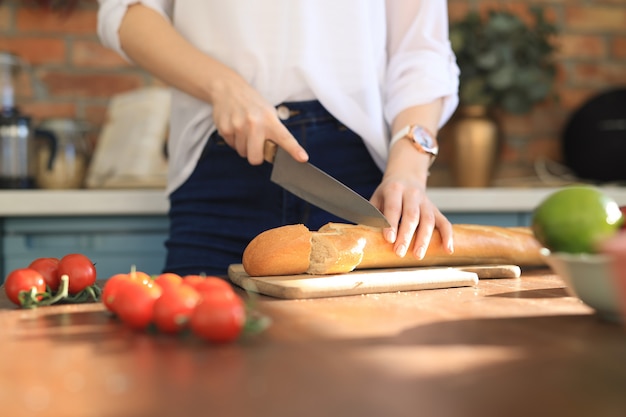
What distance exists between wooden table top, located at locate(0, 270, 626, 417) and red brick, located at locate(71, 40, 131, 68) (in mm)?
1753

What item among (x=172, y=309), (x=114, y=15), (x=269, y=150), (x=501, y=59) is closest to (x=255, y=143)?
(x=269, y=150)

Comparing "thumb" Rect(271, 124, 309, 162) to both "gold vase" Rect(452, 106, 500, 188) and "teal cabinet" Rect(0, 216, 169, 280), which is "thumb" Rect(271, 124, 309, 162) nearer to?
"teal cabinet" Rect(0, 216, 169, 280)

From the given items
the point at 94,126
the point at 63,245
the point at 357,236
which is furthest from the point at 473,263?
the point at 94,126

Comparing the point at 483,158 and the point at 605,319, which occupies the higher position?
the point at 483,158

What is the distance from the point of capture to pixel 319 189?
98 cm

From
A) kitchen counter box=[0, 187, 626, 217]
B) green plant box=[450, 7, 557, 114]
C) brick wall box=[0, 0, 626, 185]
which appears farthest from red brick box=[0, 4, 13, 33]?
green plant box=[450, 7, 557, 114]

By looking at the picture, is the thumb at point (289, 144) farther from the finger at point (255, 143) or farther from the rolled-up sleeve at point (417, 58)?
the rolled-up sleeve at point (417, 58)

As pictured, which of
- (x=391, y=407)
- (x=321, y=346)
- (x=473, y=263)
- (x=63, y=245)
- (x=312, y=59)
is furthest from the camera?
(x=63, y=245)

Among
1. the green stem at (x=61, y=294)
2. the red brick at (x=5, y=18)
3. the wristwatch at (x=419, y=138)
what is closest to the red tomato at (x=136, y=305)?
the green stem at (x=61, y=294)

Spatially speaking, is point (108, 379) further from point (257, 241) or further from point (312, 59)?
point (312, 59)

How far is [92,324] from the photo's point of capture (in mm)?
625

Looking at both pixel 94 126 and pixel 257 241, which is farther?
pixel 94 126

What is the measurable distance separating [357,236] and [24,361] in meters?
0.51

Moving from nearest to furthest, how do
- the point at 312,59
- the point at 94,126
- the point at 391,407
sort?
the point at 391,407 → the point at 312,59 → the point at 94,126
